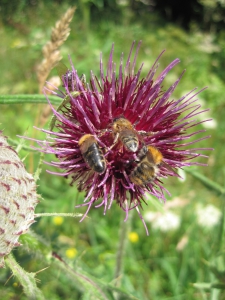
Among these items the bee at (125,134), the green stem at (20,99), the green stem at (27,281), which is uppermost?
the green stem at (20,99)

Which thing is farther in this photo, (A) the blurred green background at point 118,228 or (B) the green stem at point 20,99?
(A) the blurred green background at point 118,228

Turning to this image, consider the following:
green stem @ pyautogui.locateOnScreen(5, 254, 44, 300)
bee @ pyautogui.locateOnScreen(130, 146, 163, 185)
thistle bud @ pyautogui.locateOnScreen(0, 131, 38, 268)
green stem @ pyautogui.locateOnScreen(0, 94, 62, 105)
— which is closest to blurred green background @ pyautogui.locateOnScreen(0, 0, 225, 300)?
thistle bud @ pyautogui.locateOnScreen(0, 131, 38, 268)

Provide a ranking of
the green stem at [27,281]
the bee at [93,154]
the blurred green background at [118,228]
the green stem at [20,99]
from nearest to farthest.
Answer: the green stem at [27,281], the bee at [93,154], the green stem at [20,99], the blurred green background at [118,228]

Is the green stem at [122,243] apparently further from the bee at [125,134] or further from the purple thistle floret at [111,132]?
the bee at [125,134]

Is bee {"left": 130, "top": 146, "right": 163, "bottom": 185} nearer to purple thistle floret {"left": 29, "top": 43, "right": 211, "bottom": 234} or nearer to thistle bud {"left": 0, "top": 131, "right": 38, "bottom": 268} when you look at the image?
purple thistle floret {"left": 29, "top": 43, "right": 211, "bottom": 234}

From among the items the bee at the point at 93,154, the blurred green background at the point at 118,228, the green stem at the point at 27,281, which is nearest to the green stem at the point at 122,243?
the blurred green background at the point at 118,228

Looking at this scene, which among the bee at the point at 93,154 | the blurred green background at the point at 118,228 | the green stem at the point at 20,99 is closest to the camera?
the bee at the point at 93,154

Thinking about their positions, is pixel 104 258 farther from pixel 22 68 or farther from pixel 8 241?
pixel 22 68

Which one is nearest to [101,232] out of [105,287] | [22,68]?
[105,287]
